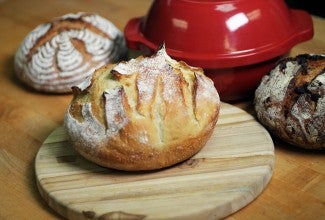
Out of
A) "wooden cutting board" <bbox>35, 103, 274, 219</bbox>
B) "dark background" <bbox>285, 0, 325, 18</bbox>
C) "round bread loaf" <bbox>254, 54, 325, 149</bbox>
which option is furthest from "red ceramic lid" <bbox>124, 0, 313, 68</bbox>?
"dark background" <bbox>285, 0, 325, 18</bbox>

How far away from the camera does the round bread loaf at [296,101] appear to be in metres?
1.21

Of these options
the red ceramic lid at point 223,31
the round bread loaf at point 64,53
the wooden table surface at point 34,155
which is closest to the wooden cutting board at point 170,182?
the wooden table surface at point 34,155

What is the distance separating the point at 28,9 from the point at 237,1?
1.16 m

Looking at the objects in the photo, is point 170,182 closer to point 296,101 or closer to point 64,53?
point 296,101

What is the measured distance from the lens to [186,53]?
1420 millimetres

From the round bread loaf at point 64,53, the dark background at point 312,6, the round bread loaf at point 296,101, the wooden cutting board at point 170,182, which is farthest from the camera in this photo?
the dark background at point 312,6

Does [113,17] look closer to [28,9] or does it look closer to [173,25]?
[28,9]

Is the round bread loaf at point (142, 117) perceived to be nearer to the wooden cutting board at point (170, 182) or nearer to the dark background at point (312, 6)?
the wooden cutting board at point (170, 182)

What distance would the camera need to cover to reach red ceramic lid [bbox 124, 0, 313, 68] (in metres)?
1.39

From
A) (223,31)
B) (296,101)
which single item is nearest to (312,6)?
(223,31)

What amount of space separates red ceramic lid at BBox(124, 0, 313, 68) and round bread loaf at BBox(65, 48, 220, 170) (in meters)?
0.18

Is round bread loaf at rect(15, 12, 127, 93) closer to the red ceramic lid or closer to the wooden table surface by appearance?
→ the wooden table surface

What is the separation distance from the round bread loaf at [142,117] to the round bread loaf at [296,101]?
0.52ft

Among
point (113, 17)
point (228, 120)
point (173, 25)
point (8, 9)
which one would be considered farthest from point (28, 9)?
point (228, 120)
